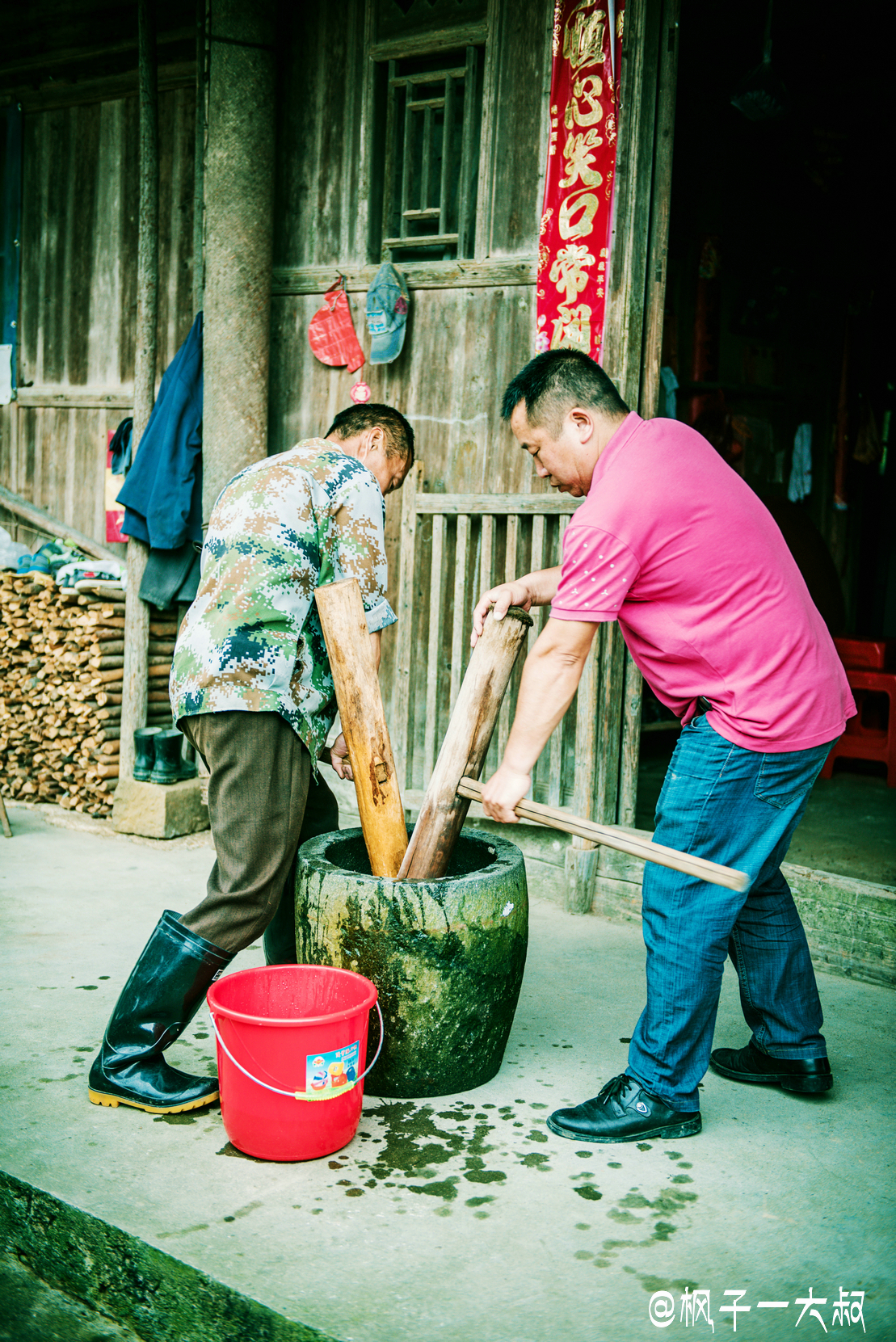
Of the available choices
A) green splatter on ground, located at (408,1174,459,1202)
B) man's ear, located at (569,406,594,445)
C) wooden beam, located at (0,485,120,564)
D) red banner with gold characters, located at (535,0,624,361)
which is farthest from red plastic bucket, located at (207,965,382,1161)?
wooden beam, located at (0,485,120,564)

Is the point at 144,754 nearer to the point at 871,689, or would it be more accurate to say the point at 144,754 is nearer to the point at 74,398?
the point at 74,398

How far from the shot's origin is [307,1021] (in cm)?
268

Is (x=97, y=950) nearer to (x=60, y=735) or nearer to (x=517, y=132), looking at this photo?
(x=60, y=735)

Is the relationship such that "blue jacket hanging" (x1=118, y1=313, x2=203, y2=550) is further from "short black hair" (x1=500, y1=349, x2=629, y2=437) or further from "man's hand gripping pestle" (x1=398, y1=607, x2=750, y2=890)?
"short black hair" (x1=500, y1=349, x2=629, y2=437)

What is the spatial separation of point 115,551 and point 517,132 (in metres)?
3.58

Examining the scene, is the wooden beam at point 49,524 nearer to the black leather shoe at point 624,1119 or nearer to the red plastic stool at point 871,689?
the red plastic stool at point 871,689

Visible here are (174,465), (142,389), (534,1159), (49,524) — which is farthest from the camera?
(49,524)

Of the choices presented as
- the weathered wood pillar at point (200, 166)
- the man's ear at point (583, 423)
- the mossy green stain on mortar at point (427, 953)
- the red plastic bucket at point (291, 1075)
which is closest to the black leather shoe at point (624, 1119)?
the mossy green stain on mortar at point (427, 953)

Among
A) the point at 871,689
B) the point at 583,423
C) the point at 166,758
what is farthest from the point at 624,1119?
the point at 871,689

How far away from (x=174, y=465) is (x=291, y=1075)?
4.12 meters

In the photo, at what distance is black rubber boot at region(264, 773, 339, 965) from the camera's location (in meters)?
3.68

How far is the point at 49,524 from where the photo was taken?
736 cm

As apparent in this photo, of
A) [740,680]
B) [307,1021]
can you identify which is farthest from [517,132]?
[307,1021]

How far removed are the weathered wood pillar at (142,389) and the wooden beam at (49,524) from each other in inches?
27.7
